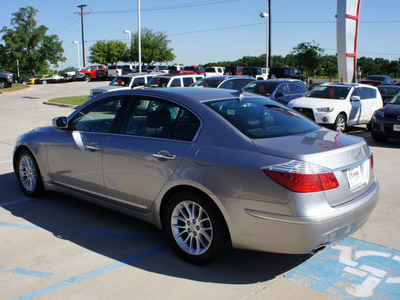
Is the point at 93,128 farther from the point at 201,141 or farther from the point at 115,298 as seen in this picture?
the point at 115,298

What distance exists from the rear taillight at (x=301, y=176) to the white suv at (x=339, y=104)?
900cm

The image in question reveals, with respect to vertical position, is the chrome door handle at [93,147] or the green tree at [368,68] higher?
the green tree at [368,68]

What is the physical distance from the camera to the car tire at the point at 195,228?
141 inches

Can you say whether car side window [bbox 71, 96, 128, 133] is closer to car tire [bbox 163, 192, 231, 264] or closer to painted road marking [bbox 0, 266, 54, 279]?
car tire [bbox 163, 192, 231, 264]

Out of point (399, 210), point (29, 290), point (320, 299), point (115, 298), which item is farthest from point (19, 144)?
point (399, 210)

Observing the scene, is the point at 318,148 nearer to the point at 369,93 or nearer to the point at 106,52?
the point at 369,93

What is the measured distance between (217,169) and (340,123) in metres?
9.64

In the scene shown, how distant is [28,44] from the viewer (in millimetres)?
67000

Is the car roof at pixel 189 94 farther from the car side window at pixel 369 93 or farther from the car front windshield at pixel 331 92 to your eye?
the car side window at pixel 369 93

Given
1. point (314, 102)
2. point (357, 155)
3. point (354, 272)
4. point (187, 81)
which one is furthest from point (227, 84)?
point (354, 272)

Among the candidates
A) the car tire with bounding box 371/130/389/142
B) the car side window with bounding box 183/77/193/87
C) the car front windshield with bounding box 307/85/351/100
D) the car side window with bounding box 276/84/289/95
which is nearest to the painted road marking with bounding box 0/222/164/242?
the car tire with bounding box 371/130/389/142

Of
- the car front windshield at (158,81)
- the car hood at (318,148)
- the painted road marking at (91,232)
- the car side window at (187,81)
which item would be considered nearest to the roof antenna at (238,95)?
the car hood at (318,148)

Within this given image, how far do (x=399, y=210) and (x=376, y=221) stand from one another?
0.63m

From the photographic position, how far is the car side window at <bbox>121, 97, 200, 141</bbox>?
3971 mm
